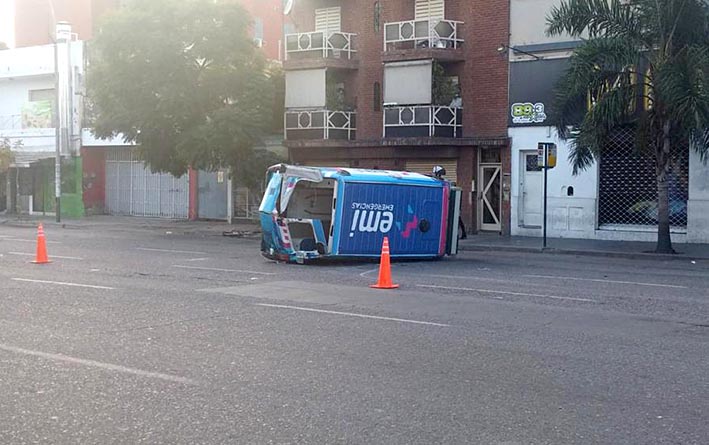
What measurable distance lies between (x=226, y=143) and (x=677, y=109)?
13.5m

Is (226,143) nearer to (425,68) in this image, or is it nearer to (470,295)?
(425,68)

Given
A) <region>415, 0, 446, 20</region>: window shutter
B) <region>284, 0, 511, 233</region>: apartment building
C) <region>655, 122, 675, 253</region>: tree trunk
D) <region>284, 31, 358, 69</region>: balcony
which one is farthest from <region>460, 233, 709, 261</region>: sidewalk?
<region>284, 31, 358, 69</region>: balcony

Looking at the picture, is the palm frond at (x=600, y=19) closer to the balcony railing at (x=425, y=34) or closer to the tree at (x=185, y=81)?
the balcony railing at (x=425, y=34)

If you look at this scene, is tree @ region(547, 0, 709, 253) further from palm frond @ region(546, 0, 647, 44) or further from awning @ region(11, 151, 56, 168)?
awning @ region(11, 151, 56, 168)

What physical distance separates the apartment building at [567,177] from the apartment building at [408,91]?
537 millimetres

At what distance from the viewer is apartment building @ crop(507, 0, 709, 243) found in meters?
26.6

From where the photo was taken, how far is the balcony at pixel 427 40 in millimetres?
30172

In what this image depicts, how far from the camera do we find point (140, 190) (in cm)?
4144

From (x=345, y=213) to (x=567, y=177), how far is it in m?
11.6

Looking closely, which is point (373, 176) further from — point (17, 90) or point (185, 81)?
point (17, 90)

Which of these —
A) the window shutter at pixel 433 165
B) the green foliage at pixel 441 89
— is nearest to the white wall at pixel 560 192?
the window shutter at pixel 433 165

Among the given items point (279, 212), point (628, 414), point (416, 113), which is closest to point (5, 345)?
point (628, 414)

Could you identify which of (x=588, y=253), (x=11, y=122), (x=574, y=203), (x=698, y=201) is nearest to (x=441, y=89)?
(x=574, y=203)

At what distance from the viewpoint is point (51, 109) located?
137 ft
